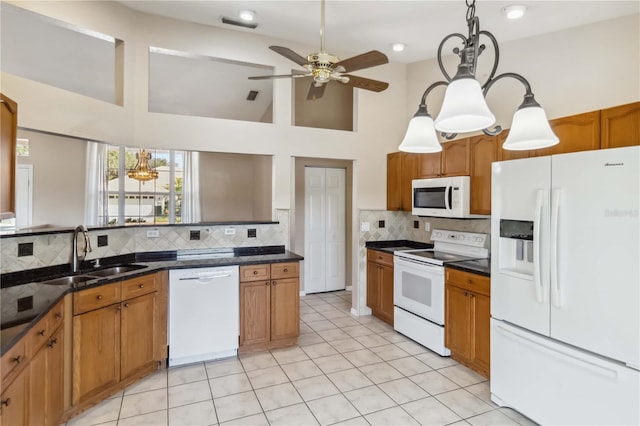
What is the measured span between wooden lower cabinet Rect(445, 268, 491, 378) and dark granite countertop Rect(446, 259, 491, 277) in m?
0.04

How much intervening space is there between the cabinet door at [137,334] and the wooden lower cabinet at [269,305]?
79 cm

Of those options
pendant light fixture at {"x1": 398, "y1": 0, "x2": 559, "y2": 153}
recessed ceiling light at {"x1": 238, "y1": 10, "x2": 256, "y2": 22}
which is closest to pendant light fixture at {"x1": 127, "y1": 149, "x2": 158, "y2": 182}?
recessed ceiling light at {"x1": 238, "y1": 10, "x2": 256, "y2": 22}

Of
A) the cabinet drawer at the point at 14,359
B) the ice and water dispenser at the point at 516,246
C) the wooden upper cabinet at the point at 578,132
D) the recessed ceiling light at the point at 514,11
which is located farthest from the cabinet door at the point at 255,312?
the recessed ceiling light at the point at 514,11

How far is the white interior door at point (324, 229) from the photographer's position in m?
5.60

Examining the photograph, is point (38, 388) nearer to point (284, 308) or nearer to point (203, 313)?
point (203, 313)

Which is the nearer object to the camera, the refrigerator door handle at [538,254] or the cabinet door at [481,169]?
the refrigerator door handle at [538,254]

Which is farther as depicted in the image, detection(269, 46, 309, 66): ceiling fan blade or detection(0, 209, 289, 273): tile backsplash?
detection(0, 209, 289, 273): tile backsplash

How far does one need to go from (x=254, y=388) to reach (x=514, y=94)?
12.0 feet

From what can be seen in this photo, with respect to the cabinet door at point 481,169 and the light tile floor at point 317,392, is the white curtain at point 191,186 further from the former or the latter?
the cabinet door at point 481,169

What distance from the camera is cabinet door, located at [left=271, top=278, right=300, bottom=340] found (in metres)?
3.47

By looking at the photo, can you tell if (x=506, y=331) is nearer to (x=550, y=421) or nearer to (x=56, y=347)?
(x=550, y=421)

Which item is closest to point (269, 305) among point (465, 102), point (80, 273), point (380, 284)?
point (380, 284)

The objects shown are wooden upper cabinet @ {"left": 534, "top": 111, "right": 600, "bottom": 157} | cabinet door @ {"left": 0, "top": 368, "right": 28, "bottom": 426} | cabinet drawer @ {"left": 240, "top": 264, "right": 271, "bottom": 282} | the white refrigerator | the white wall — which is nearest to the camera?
cabinet door @ {"left": 0, "top": 368, "right": 28, "bottom": 426}

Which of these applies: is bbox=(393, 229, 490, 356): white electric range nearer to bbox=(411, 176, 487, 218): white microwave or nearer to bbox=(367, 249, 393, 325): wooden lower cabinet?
bbox=(367, 249, 393, 325): wooden lower cabinet
